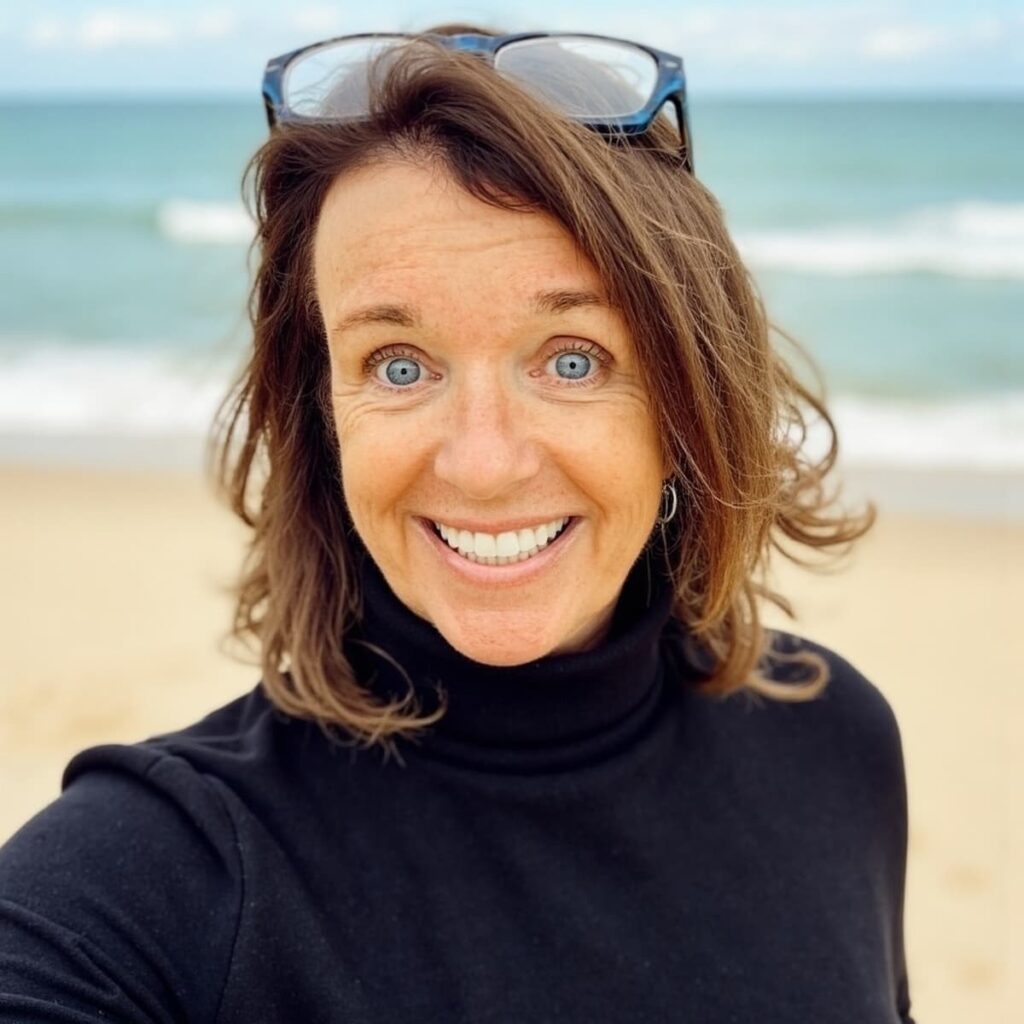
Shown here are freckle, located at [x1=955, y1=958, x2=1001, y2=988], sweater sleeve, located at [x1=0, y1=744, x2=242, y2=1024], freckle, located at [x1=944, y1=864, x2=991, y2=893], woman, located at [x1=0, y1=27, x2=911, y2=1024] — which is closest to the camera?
sweater sleeve, located at [x1=0, y1=744, x2=242, y2=1024]

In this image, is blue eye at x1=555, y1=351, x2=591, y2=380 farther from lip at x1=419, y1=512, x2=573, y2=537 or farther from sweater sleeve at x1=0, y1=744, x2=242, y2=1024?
sweater sleeve at x1=0, y1=744, x2=242, y2=1024

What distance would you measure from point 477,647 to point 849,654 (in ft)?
18.6

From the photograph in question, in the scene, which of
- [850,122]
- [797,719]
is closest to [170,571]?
[797,719]

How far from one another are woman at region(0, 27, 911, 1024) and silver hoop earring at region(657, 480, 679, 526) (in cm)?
1

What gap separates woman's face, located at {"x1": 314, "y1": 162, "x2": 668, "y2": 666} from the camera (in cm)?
172

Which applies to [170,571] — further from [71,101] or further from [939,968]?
[71,101]

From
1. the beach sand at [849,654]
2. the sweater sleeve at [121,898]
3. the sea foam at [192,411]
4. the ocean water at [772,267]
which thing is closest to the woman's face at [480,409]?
the sweater sleeve at [121,898]

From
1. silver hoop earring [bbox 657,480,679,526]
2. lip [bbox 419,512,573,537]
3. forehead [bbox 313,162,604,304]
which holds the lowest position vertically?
lip [bbox 419,512,573,537]

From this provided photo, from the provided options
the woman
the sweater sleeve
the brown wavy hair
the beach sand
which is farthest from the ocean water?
the beach sand

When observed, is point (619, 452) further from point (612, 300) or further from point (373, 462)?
point (373, 462)

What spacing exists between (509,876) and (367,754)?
11.3 inches

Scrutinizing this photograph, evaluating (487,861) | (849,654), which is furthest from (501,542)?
(849,654)

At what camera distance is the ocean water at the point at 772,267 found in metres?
12.7

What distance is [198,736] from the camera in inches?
76.8
